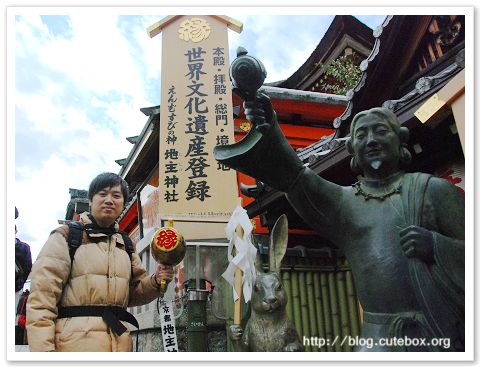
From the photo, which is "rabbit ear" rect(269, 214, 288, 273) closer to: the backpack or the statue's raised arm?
the statue's raised arm

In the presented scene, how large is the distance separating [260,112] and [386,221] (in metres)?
0.85

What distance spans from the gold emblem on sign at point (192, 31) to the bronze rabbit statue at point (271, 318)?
3.82m

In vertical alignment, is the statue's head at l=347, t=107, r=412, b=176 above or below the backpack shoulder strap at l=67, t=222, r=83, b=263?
above

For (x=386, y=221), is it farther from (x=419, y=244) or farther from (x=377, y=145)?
(x=377, y=145)

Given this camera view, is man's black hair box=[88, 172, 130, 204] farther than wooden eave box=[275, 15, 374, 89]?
No

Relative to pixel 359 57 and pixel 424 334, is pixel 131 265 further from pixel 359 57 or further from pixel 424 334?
pixel 359 57

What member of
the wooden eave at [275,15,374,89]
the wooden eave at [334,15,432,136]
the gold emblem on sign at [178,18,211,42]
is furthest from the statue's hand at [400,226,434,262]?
the wooden eave at [275,15,374,89]

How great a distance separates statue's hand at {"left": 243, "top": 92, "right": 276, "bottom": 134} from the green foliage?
455 cm

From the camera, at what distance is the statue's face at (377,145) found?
7.65 feet

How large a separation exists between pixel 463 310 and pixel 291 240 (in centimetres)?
361

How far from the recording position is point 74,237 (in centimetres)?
266

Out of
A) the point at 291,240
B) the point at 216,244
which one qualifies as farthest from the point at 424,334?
the point at 216,244

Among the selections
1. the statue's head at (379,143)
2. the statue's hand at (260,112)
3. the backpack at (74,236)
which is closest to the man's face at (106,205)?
the backpack at (74,236)

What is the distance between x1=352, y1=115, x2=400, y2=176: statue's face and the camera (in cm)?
233
